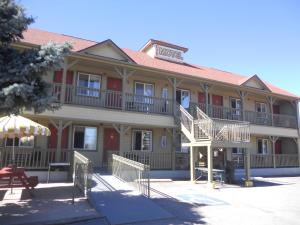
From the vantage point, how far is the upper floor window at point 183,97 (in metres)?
21.2

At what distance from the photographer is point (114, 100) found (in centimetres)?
1730

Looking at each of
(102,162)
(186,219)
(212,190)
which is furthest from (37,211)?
(102,162)

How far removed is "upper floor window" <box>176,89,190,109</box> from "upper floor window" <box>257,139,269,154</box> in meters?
8.36

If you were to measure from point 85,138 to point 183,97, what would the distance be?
26.5 ft

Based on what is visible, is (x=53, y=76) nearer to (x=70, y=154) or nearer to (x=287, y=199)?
(x=70, y=154)

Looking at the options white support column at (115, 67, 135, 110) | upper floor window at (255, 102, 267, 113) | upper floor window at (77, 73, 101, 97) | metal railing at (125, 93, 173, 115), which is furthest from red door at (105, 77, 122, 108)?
upper floor window at (255, 102, 267, 113)

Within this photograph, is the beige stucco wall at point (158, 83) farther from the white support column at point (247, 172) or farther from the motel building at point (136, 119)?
the white support column at point (247, 172)

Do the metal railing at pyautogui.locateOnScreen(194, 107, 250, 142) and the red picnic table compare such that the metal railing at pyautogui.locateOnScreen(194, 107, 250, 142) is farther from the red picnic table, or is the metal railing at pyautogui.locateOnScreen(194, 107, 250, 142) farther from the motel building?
the red picnic table

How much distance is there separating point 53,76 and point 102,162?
5889 millimetres

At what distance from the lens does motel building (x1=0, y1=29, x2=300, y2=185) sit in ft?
48.3

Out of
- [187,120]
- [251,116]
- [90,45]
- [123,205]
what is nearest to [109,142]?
[187,120]

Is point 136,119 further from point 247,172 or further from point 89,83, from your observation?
point 247,172

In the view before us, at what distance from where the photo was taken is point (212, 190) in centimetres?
1341

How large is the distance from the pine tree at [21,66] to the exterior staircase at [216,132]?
849 centimetres
